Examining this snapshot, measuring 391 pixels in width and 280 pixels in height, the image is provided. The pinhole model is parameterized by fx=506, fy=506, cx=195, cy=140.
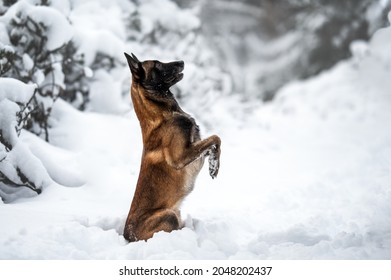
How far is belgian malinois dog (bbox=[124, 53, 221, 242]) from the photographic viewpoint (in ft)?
11.3

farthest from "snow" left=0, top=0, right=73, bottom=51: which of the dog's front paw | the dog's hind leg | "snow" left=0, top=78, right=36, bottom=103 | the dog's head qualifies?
the dog's hind leg

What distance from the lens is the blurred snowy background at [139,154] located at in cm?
332

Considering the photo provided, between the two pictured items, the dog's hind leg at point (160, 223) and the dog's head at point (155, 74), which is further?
the dog's head at point (155, 74)

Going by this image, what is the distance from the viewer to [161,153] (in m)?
3.55

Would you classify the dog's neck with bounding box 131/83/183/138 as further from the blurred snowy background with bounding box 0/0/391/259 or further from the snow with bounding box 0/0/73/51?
the snow with bounding box 0/0/73/51

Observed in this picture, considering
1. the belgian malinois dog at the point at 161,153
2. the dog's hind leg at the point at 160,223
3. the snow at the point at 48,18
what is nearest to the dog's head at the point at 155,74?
the belgian malinois dog at the point at 161,153

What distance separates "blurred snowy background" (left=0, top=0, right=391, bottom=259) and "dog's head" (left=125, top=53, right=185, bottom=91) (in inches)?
41.7

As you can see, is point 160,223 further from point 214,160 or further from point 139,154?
point 139,154

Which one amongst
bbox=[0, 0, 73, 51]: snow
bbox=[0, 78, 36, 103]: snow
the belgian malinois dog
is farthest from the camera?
bbox=[0, 0, 73, 51]: snow

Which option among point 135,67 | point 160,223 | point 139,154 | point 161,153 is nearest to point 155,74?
point 135,67

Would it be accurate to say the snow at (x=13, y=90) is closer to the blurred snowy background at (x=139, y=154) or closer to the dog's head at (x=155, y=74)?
the blurred snowy background at (x=139, y=154)

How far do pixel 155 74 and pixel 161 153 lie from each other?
603mm
